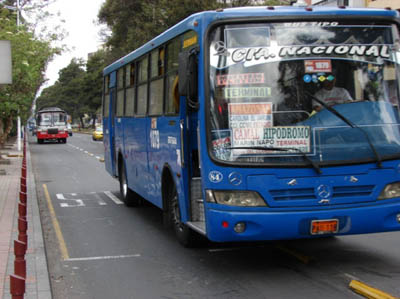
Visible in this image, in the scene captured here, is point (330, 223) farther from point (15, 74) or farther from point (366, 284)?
point (15, 74)

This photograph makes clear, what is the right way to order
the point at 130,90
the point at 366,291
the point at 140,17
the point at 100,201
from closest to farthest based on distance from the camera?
the point at 366,291 < the point at 130,90 < the point at 100,201 < the point at 140,17

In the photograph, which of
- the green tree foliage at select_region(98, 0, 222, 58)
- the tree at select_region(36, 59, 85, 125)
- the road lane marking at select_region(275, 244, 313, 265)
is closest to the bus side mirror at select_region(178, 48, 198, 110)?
the road lane marking at select_region(275, 244, 313, 265)

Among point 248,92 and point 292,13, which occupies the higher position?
point 292,13

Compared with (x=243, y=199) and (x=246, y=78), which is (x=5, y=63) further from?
(x=243, y=199)

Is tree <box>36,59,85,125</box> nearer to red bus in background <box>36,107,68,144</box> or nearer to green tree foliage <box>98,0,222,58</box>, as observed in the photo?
red bus in background <box>36,107,68,144</box>

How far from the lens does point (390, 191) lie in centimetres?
696

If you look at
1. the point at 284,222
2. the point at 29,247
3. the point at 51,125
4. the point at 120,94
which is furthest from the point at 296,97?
the point at 51,125

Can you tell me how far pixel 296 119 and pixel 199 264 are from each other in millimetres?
2369

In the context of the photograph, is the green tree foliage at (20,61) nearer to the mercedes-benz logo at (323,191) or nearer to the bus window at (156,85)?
the bus window at (156,85)

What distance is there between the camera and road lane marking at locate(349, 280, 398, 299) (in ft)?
19.7

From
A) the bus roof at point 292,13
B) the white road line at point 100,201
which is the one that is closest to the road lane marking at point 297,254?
the bus roof at point 292,13

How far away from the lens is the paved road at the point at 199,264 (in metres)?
6.70

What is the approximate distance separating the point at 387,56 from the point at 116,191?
10.8m

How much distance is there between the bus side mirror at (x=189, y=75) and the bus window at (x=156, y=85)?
2214mm
